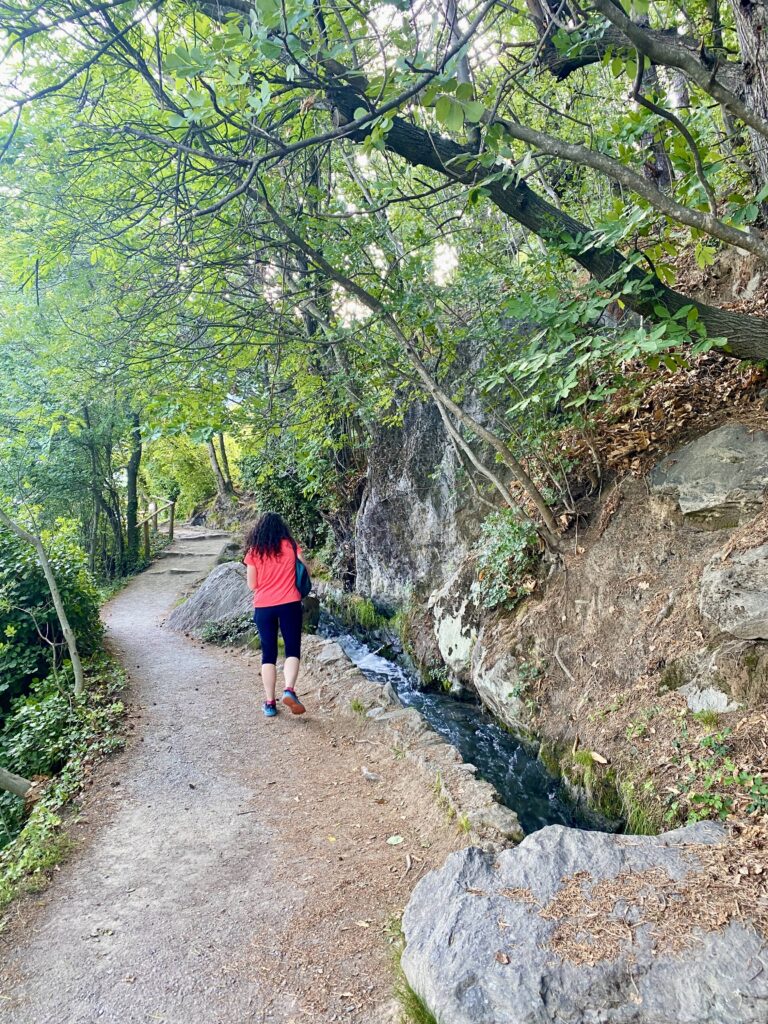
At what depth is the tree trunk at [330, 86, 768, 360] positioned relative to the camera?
3.85 m

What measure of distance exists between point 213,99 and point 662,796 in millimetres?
4630

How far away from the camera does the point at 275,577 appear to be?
17.5ft

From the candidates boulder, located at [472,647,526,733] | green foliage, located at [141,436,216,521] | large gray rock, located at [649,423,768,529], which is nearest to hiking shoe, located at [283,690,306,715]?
boulder, located at [472,647,526,733]

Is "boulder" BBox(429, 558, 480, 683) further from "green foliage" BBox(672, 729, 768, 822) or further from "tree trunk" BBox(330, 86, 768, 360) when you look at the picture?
"tree trunk" BBox(330, 86, 768, 360)

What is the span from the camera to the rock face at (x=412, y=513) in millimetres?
8320

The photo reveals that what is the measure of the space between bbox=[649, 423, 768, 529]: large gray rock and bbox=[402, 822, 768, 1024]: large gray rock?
2.67 metres

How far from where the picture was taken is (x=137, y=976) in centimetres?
259

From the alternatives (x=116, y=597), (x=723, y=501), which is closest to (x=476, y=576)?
(x=723, y=501)

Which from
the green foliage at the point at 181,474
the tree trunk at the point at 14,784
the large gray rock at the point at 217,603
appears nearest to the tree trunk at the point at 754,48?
the tree trunk at the point at 14,784

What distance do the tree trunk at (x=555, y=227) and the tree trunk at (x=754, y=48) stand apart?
41.0 inches

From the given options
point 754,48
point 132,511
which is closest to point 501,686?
point 754,48

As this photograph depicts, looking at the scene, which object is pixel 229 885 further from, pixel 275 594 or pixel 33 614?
pixel 33 614

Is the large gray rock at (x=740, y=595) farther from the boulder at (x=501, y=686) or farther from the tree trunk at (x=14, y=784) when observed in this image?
the tree trunk at (x=14, y=784)

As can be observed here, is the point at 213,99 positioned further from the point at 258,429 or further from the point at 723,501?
the point at 258,429
